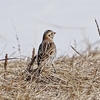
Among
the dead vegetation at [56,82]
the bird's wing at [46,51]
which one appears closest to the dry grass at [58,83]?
the dead vegetation at [56,82]

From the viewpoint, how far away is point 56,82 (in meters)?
6.11

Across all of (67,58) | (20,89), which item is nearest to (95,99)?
(20,89)

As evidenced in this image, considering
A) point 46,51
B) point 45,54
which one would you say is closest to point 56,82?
point 45,54

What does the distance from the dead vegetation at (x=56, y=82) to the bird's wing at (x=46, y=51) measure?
0.48ft

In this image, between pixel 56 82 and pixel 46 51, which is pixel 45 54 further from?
pixel 56 82

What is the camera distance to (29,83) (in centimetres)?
582

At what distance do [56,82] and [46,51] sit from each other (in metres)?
1.27

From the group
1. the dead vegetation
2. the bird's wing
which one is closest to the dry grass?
the dead vegetation

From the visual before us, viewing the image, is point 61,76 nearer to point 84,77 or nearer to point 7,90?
point 84,77

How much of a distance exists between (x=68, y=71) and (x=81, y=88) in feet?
2.50

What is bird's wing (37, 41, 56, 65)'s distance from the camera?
22.1ft

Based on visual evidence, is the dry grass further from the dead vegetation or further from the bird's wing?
the bird's wing

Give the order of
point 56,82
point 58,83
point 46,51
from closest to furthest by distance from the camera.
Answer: point 58,83 → point 56,82 → point 46,51

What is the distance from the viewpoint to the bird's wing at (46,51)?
6749 millimetres
